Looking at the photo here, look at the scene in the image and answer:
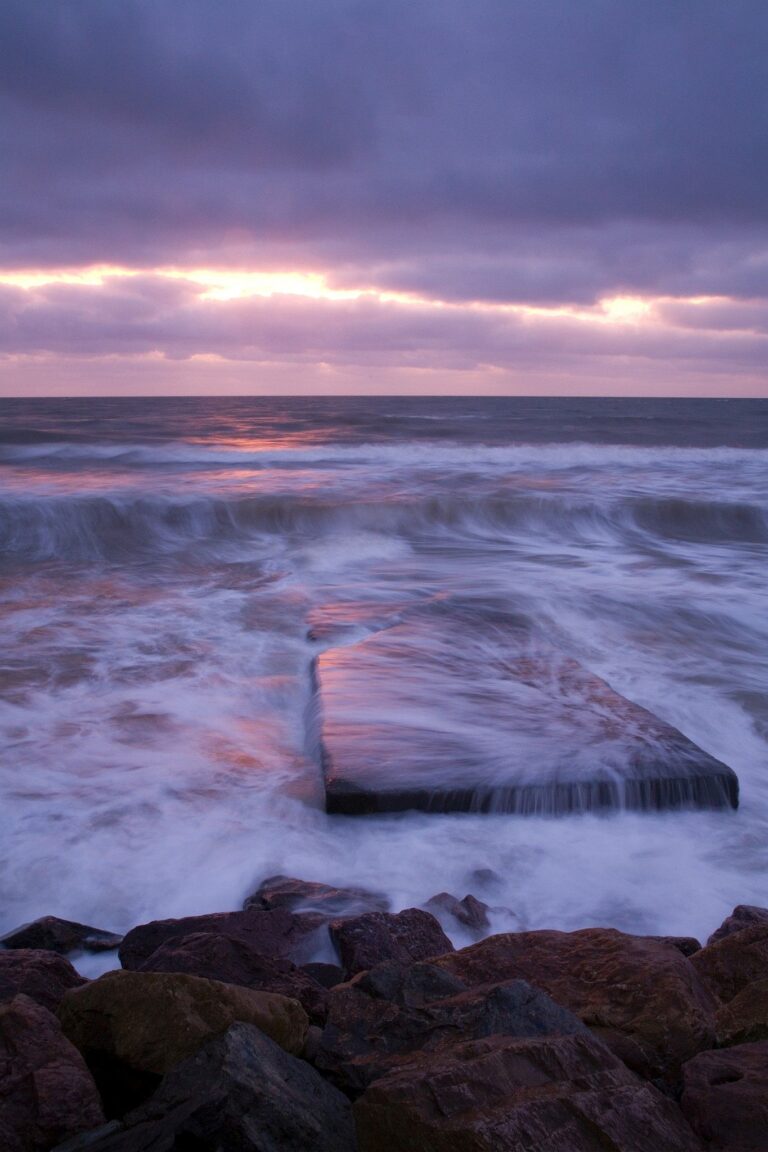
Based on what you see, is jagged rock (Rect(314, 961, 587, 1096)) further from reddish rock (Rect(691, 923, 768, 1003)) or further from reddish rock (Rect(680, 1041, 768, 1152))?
reddish rock (Rect(691, 923, 768, 1003))

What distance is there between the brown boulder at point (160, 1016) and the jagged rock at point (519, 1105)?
Answer: 373 millimetres

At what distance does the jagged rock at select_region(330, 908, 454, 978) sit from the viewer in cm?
256

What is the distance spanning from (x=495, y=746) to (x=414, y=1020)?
2315mm

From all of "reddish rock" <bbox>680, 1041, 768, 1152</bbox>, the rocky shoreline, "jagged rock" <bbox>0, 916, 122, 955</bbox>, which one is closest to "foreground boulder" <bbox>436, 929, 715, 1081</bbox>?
the rocky shoreline

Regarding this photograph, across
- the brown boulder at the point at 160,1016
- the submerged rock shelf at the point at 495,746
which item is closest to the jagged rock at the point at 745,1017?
the brown boulder at the point at 160,1016

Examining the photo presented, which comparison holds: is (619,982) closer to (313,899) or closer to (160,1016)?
(160,1016)

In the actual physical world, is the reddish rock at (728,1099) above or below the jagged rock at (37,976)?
above

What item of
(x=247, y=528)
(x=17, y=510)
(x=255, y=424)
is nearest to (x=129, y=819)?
(x=247, y=528)

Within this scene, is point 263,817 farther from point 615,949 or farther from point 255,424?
point 255,424

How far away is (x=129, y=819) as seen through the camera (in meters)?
3.93

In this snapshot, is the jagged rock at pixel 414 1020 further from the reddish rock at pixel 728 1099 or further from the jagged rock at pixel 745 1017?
the jagged rock at pixel 745 1017

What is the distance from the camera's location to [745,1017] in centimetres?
207

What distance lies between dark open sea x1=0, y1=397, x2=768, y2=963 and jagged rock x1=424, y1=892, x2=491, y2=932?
0.14 metres

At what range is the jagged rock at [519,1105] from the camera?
1.44 m
